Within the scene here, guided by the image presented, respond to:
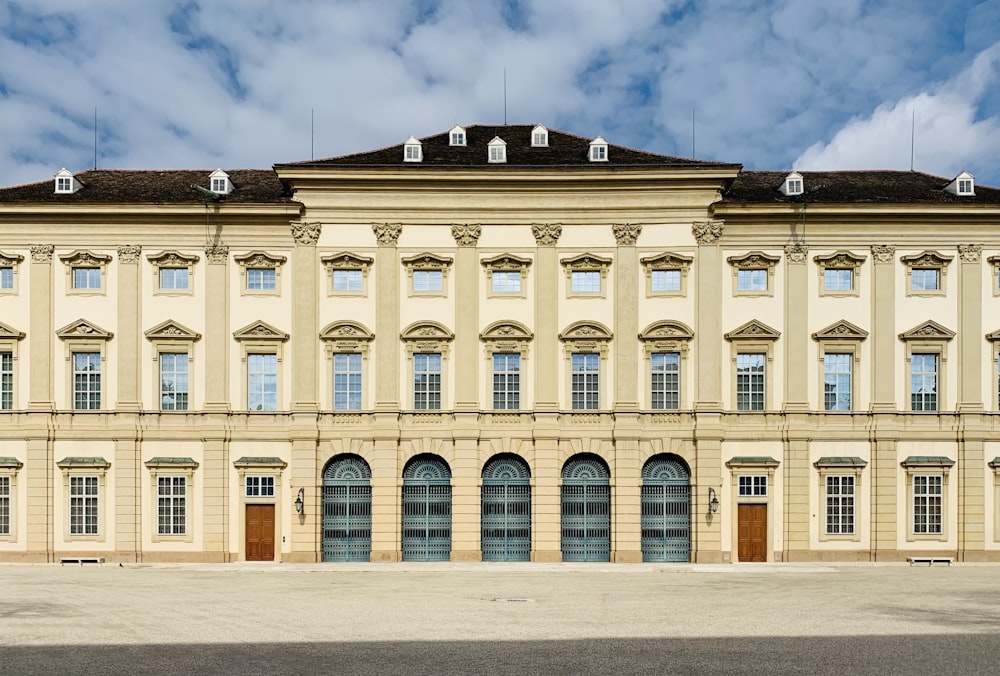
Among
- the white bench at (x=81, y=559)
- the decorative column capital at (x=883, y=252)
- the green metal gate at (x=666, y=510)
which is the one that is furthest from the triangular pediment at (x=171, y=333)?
the decorative column capital at (x=883, y=252)

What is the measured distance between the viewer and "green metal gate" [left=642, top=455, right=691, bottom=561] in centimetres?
3781

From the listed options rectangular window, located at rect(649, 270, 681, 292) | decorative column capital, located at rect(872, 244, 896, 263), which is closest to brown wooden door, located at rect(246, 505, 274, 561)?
rectangular window, located at rect(649, 270, 681, 292)

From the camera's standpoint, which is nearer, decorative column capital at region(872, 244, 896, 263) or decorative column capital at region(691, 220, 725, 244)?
decorative column capital at region(691, 220, 725, 244)

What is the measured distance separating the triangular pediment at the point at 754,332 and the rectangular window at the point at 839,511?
601 centimetres

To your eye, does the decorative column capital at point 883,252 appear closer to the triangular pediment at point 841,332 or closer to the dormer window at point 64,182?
the triangular pediment at point 841,332

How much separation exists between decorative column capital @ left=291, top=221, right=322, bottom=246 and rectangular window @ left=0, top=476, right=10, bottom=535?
14.8 metres

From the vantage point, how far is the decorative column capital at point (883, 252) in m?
38.6

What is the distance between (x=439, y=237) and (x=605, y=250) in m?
6.67

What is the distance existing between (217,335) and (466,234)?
1071 cm

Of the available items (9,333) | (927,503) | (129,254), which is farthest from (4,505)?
(927,503)

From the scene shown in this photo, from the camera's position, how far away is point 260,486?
38219 mm

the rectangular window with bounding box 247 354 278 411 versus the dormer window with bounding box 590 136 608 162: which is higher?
the dormer window with bounding box 590 136 608 162

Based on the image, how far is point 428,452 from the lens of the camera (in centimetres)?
3794

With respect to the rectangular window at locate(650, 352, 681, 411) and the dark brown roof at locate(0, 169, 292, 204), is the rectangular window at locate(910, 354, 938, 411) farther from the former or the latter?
the dark brown roof at locate(0, 169, 292, 204)
